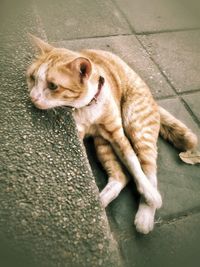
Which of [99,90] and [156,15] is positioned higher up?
[99,90]

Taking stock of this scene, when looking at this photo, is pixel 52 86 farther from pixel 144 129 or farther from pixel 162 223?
pixel 162 223

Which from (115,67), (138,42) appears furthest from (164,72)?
(115,67)

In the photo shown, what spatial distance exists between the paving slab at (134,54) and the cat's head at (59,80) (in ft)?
4.40

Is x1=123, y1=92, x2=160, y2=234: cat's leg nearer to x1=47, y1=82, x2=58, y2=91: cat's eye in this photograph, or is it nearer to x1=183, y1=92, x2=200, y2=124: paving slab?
x1=183, y1=92, x2=200, y2=124: paving slab

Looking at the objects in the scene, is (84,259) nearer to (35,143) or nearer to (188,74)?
(35,143)

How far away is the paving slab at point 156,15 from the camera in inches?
Result: 173

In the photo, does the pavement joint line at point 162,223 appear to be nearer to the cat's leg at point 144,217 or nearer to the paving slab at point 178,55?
the cat's leg at point 144,217

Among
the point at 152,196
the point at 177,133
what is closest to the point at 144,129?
the point at 177,133

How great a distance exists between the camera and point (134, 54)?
152 inches

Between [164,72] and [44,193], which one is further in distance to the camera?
[164,72]

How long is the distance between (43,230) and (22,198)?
0.22 m

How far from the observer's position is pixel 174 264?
222 cm

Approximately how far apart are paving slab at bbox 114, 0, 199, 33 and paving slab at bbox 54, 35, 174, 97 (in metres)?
0.38

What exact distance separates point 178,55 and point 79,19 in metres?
1.29
